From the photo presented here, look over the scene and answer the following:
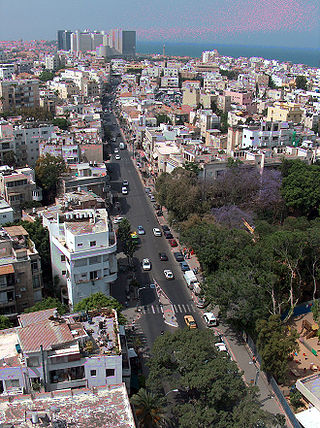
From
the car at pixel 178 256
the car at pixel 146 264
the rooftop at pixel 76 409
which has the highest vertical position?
the rooftop at pixel 76 409

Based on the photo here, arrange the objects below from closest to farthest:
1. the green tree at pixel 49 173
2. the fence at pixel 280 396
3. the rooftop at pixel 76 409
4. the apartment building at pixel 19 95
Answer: the rooftop at pixel 76 409, the fence at pixel 280 396, the green tree at pixel 49 173, the apartment building at pixel 19 95

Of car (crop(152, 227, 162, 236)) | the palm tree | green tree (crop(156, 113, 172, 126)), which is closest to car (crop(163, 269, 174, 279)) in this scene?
car (crop(152, 227, 162, 236))

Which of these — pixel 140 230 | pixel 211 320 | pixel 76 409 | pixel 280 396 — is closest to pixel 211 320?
pixel 211 320

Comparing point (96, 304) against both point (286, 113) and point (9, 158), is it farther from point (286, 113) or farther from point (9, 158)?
point (286, 113)

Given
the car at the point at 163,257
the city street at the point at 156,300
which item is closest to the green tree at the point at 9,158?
the city street at the point at 156,300

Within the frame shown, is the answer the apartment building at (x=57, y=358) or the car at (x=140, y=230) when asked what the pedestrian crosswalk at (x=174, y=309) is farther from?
the car at (x=140, y=230)

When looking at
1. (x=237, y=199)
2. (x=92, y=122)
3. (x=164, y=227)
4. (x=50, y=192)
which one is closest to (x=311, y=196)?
(x=237, y=199)

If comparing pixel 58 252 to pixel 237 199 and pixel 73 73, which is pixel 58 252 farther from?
pixel 73 73
